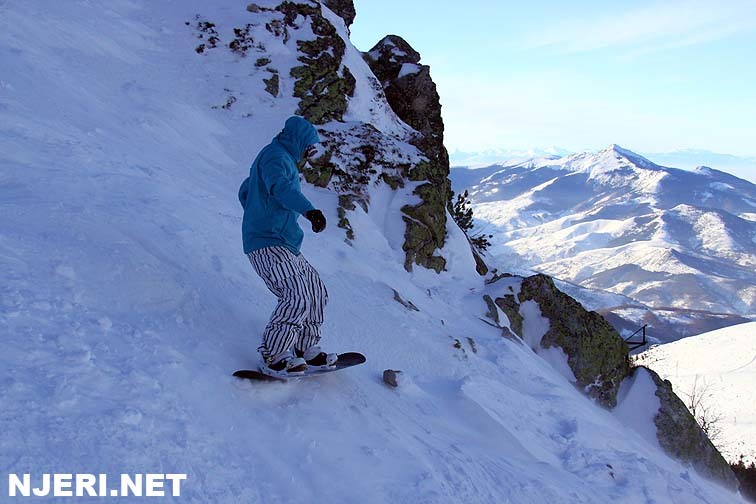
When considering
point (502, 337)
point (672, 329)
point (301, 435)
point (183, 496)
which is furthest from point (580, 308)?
point (672, 329)

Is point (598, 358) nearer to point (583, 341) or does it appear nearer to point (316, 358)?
point (583, 341)

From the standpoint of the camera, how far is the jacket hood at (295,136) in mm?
4512

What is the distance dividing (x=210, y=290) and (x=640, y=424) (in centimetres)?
1081

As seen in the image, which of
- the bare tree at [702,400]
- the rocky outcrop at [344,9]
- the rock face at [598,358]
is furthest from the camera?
the bare tree at [702,400]

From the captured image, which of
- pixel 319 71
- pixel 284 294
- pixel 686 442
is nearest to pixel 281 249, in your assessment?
pixel 284 294

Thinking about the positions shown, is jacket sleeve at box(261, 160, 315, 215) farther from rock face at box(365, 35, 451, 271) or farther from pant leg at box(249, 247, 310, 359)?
rock face at box(365, 35, 451, 271)

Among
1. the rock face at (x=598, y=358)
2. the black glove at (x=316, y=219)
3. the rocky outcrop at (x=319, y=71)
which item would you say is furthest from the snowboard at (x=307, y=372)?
the rocky outcrop at (x=319, y=71)

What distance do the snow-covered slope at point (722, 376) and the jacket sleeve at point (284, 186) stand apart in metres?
38.8

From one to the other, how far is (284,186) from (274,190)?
0.11 meters

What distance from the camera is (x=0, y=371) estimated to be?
11.2 ft

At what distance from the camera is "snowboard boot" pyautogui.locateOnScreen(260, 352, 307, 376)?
4.50m

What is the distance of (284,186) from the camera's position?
4238 mm

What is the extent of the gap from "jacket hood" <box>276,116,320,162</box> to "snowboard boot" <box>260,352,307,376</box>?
1.69m

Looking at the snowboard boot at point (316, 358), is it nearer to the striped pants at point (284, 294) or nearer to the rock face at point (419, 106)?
the striped pants at point (284, 294)
